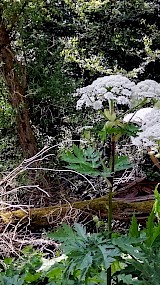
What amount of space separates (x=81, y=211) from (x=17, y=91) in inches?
32.2

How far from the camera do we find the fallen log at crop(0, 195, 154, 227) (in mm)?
2320

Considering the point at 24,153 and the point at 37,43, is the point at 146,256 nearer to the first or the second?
the point at 24,153

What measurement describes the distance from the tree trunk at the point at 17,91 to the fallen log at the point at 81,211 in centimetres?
45

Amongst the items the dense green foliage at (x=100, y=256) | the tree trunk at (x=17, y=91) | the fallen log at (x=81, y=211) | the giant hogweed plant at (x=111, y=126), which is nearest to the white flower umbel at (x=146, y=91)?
the giant hogweed plant at (x=111, y=126)

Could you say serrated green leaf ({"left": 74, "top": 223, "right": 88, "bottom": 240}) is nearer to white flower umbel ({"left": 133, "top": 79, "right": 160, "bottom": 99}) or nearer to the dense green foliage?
the dense green foliage

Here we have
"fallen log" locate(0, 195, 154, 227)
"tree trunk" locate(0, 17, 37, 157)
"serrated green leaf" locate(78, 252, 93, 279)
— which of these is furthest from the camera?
"tree trunk" locate(0, 17, 37, 157)

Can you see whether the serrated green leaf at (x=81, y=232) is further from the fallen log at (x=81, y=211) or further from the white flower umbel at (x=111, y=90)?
the fallen log at (x=81, y=211)

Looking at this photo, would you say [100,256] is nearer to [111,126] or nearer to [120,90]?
[111,126]

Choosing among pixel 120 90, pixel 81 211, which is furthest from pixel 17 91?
pixel 120 90

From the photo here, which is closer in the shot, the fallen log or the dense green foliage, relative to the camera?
the dense green foliage

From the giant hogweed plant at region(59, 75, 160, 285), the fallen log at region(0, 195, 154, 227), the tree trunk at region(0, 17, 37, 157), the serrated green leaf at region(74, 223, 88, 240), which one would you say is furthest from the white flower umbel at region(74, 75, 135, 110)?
the tree trunk at region(0, 17, 37, 157)

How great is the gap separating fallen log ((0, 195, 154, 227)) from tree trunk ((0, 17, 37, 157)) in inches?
17.8

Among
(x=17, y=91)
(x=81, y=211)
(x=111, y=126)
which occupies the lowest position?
(x=81, y=211)

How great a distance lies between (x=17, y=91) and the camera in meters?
2.62
